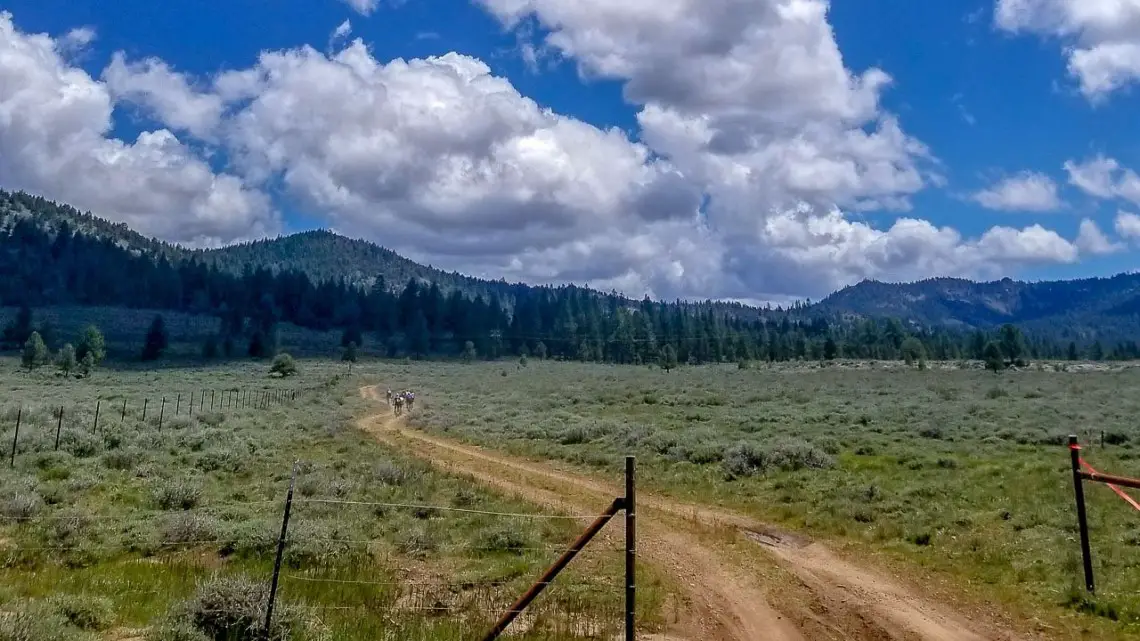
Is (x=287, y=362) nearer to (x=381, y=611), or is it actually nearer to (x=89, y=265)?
(x=381, y=611)

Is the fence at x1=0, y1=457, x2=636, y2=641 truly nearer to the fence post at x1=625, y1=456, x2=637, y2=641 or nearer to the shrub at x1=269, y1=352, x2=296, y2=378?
the fence post at x1=625, y1=456, x2=637, y2=641

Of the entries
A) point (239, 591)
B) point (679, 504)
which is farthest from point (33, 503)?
point (679, 504)

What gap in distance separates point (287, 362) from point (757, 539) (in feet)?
243

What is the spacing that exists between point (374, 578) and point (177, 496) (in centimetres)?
713

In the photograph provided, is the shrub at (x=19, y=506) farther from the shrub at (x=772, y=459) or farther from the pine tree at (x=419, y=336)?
the pine tree at (x=419, y=336)

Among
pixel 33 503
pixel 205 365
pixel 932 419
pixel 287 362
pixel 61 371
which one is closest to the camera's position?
pixel 33 503

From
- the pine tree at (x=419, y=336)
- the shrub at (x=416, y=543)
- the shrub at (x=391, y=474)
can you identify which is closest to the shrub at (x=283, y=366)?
the pine tree at (x=419, y=336)

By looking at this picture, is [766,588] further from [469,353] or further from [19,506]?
[469,353]

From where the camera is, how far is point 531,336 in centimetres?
16038

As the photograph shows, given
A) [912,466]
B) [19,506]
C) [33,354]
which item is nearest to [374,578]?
[19,506]

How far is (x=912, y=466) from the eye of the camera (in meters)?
19.4

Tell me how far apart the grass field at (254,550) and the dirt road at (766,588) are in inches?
37.0

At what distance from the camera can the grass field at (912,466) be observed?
11375 millimetres

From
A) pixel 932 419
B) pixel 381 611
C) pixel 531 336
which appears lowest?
pixel 381 611
